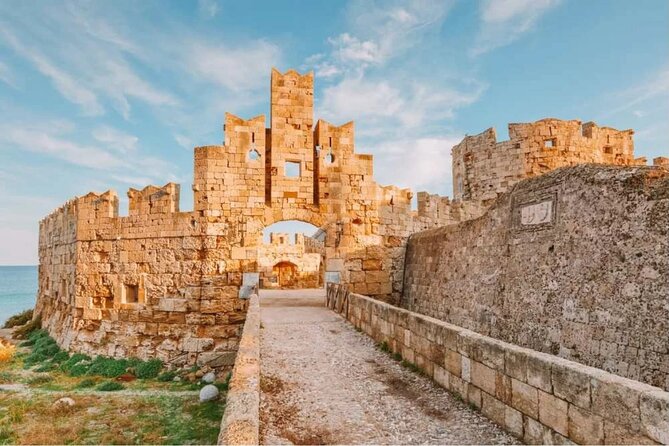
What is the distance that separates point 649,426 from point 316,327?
677cm

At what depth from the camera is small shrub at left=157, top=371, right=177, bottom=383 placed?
11.8 meters

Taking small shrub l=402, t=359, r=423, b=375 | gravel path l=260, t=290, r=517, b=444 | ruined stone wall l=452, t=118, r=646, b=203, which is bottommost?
gravel path l=260, t=290, r=517, b=444

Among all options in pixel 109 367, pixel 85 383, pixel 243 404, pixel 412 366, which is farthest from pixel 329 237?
pixel 243 404

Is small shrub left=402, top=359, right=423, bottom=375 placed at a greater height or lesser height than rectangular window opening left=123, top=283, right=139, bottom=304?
lesser

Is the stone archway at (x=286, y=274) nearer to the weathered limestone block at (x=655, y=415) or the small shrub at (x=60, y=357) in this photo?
the small shrub at (x=60, y=357)

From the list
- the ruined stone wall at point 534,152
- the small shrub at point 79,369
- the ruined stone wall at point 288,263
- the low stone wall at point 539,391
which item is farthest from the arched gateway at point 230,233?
the ruined stone wall at point 288,263

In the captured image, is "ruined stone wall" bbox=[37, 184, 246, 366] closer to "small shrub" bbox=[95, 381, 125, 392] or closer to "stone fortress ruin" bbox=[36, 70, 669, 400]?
"stone fortress ruin" bbox=[36, 70, 669, 400]

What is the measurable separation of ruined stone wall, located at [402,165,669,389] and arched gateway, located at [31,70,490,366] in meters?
4.50

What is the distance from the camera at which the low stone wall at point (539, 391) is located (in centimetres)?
278

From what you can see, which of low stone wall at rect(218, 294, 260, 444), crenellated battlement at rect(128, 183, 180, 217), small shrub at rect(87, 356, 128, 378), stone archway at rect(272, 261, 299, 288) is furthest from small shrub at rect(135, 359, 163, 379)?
stone archway at rect(272, 261, 299, 288)

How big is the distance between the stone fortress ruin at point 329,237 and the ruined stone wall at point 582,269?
0.12 ft

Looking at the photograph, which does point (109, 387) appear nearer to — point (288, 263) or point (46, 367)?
point (46, 367)

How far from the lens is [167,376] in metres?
11.8

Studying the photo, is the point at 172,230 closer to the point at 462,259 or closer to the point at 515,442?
the point at 462,259
